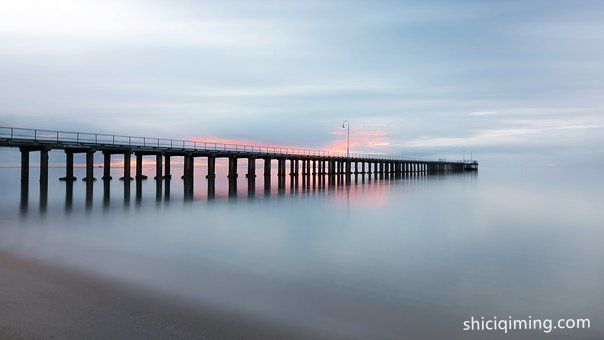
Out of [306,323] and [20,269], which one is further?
[20,269]

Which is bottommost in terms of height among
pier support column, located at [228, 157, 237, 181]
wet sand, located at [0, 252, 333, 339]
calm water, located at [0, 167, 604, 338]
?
calm water, located at [0, 167, 604, 338]

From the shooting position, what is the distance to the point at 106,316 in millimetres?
5332

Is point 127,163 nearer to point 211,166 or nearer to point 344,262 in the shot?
point 211,166

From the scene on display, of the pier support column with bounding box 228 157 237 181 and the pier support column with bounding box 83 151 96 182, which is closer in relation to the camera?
the pier support column with bounding box 83 151 96 182

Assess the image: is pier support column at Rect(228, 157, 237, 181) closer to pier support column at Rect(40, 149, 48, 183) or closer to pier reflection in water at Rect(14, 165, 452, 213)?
pier reflection in water at Rect(14, 165, 452, 213)

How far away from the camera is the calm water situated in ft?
20.9

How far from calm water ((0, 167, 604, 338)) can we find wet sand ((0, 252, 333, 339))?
478 mm

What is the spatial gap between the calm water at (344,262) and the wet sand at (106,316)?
18.8 inches

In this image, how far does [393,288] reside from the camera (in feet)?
25.1

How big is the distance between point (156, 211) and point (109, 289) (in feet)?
42.5

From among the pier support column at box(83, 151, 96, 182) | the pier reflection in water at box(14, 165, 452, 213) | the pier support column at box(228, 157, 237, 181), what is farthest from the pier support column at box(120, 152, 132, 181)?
the pier support column at box(228, 157, 237, 181)

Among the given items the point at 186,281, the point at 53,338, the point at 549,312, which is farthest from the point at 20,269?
the point at 549,312

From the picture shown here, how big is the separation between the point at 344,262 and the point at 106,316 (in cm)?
534

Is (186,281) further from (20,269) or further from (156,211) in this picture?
(156,211)
